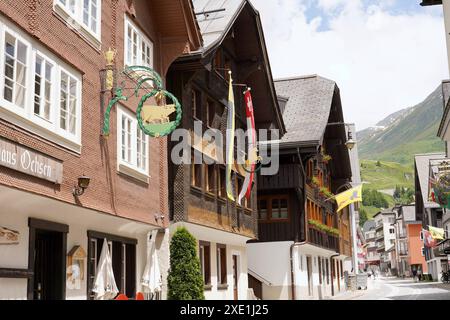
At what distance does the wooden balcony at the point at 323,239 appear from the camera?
37344 mm

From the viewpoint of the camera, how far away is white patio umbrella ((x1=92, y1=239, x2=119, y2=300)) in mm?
15102

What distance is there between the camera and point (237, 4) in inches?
969

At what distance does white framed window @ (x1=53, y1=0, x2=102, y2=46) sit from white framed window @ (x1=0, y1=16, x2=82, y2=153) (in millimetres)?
1068

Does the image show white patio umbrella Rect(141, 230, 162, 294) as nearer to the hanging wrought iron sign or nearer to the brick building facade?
the brick building facade

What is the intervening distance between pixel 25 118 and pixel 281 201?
24211 millimetres

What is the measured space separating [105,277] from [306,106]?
25.1 meters

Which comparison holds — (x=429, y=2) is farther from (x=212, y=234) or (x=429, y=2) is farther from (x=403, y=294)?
(x=403, y=294)

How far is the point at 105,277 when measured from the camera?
51.6ft

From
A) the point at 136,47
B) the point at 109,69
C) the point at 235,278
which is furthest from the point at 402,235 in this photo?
the point at 109,69

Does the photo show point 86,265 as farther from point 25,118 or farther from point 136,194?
point 25,118

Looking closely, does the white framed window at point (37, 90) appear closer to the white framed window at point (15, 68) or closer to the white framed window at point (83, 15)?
the white framed window at point (15, 68)
